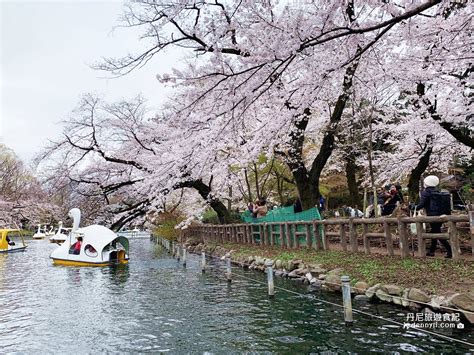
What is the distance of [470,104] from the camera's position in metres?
13.2

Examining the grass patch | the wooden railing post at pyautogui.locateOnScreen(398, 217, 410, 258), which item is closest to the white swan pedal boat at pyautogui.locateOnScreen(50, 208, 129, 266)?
the grass patch

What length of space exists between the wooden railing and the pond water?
243 cm

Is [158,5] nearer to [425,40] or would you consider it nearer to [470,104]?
[425,40]

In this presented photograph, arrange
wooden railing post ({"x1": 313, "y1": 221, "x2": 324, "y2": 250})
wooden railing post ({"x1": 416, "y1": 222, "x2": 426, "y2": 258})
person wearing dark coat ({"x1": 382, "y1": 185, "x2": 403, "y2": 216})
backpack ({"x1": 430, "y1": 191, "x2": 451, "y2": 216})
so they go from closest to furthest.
A: wooden railing post ({"x1": 416, "y1": 222, "x2": 426, "y2": 258}), backpack ({"x1": 430, "y1": 191, "x2": 451, "y2": 216}), person wearing dark coat ({"x1": 382, "y1": 185, "x2": 403, "y2": 216}), wooden railing post ({"x1": 313, "y1": 221, "x2": 324, "y2": 250})

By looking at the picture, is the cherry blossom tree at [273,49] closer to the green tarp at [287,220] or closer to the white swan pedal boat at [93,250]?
the green tarp at [287,220]

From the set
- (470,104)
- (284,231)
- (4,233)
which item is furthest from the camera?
(4,233)

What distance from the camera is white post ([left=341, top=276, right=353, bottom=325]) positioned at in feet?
21.4

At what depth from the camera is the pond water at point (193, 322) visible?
633 centimetres

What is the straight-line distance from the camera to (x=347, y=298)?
22.1 feet

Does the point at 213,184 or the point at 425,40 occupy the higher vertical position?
the point at 425,40

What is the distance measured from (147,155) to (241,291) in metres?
11.5

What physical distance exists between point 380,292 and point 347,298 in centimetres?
179

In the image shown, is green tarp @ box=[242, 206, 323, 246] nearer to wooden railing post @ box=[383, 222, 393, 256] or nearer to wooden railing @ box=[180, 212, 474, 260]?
wooden railing @ box=[180, 212, 474, 260]

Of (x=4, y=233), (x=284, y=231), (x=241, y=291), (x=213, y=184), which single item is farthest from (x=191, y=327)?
(x=4, y=233)
